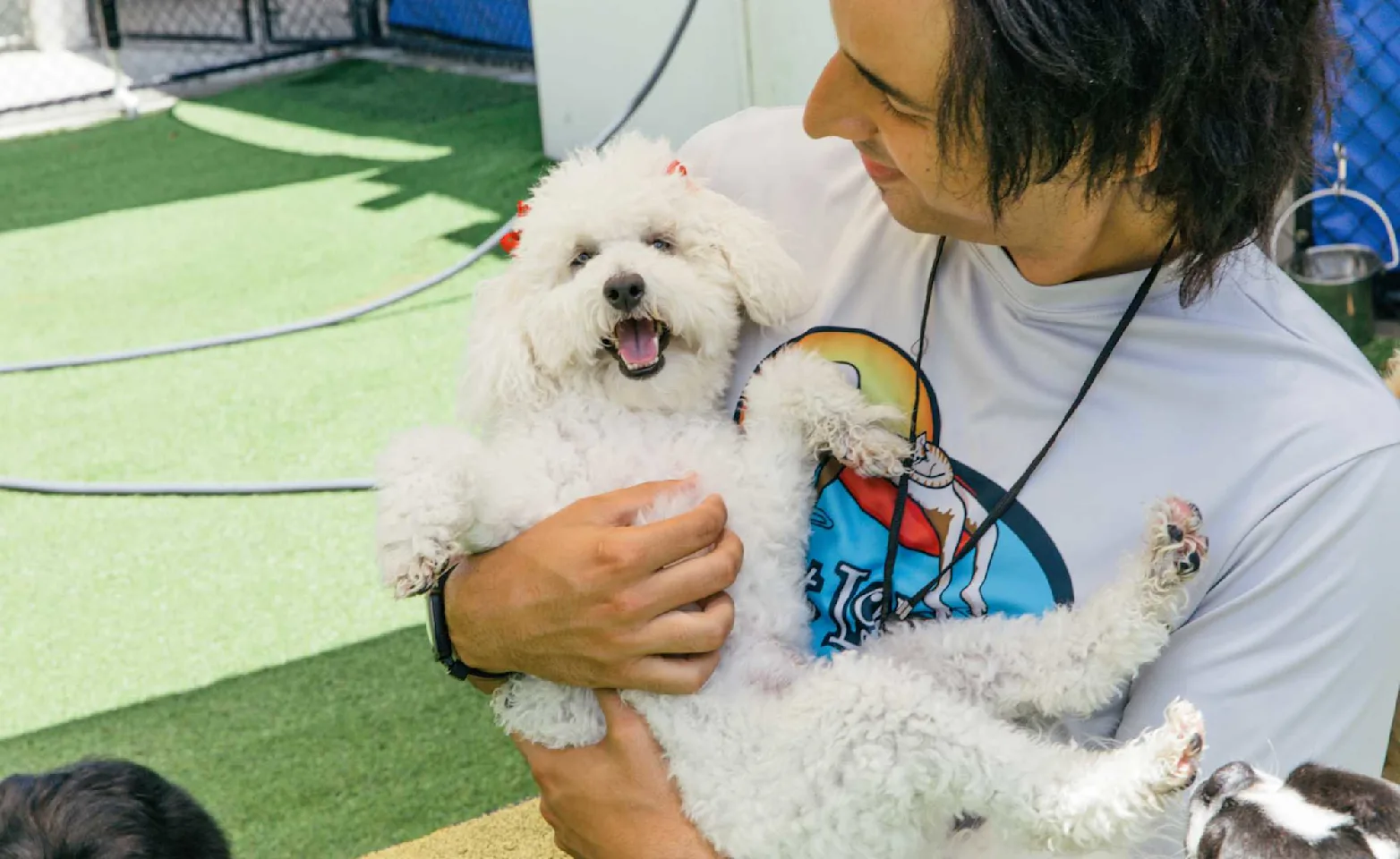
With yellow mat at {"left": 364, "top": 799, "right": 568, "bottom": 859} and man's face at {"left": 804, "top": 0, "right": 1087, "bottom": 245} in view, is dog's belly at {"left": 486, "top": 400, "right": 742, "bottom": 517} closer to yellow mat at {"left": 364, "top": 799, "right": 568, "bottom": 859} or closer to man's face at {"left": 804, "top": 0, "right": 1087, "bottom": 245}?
man's face at {"left": 804, "top": 0, "right": 1087, "bottom": 245}

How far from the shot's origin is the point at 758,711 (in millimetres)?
1471

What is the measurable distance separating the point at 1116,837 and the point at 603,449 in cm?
73

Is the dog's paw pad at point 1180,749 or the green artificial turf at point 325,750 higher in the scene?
the dog's paw pad at point 1180,749

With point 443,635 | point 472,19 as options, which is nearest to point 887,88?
point 443,635

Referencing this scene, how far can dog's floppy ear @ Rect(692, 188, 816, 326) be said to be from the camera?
1591 mm

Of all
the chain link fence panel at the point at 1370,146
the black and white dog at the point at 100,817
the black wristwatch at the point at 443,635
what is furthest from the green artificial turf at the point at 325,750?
the chain link fence panel at the point at 1370,146

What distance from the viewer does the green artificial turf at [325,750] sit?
2385 millimetres

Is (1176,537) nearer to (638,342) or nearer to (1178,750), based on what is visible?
(1178,750)

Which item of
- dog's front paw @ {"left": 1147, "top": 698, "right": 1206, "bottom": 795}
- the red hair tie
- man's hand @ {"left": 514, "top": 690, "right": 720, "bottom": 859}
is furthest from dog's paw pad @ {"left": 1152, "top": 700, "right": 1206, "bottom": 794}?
the red hair tie

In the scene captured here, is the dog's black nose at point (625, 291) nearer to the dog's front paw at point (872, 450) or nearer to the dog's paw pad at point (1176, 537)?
the dog's front paw at point (872, 450)

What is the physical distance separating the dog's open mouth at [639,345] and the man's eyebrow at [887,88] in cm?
51

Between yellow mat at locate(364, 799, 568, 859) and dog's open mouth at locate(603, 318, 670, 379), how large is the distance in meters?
0.95

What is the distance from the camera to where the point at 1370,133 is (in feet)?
13.3

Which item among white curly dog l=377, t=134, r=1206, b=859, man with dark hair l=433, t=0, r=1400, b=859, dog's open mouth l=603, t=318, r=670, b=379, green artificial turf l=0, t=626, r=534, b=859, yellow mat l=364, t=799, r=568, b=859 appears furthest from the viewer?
green artificial turf l=0, t=626, r=534, b=859
